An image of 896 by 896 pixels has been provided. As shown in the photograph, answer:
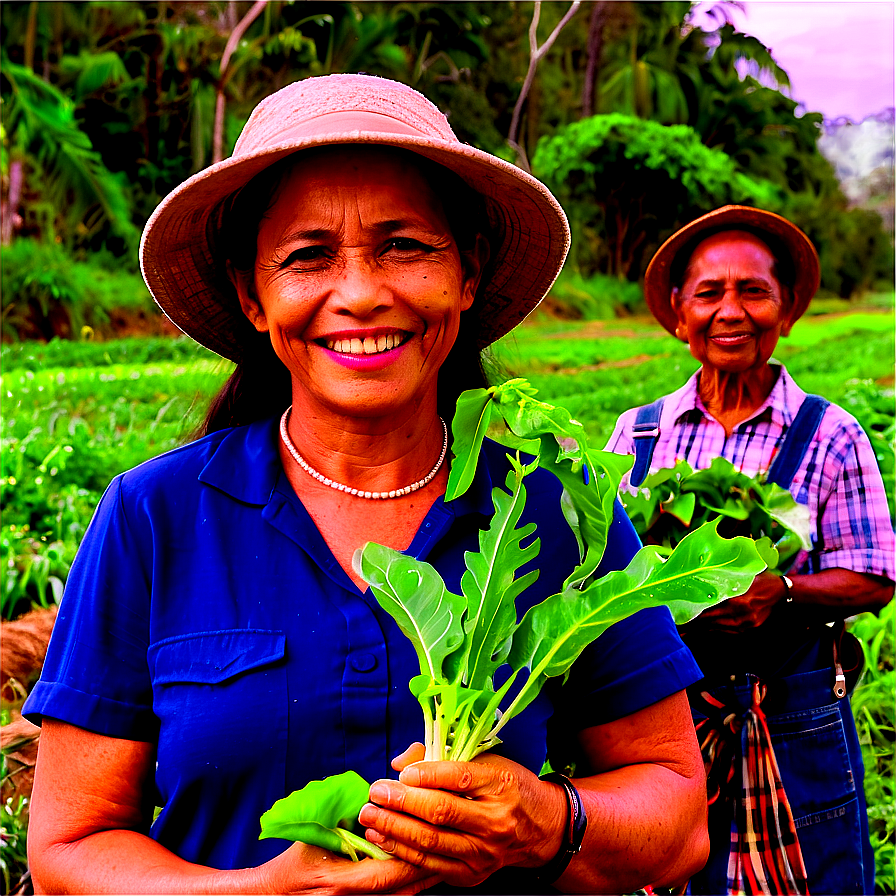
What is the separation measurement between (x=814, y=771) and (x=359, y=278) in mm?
1725

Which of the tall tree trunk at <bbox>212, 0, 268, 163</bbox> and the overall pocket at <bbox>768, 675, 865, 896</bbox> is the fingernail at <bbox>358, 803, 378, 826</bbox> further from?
the tall tree trunk at <bbox>212, 0, 268, 163</bbox>

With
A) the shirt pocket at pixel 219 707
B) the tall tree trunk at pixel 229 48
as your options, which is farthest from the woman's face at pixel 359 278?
the tall tree trunk at pixel 229 48

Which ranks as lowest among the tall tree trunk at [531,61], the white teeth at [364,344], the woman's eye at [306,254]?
the white teeth at [364,344]

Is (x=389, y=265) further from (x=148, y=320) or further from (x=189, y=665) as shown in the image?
(x=148, y=320)

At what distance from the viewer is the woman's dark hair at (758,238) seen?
109 inches

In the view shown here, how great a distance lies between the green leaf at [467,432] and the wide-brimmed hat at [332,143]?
1.15 ft

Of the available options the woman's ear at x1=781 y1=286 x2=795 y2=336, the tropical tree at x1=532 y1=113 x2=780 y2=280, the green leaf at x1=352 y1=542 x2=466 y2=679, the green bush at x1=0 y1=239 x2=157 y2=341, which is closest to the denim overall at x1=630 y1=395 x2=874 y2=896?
the woman's ear at x1=781 y1=286 x2=795 y2=336

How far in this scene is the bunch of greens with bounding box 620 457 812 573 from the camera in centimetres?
220

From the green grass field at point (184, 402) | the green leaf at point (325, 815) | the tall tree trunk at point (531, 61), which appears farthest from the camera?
the tall tree trunk at point (531, 61)

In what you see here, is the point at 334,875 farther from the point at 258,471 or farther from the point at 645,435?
the point at 645,435

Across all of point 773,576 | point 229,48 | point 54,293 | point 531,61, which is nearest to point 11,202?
point 54,293

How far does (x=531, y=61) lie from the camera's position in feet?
32.4

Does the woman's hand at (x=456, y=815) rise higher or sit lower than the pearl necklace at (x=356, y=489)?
lower

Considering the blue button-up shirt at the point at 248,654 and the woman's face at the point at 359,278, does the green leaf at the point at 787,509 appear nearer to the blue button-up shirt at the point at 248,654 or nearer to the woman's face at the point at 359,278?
the blue button-up shirt at the point at 248,654
